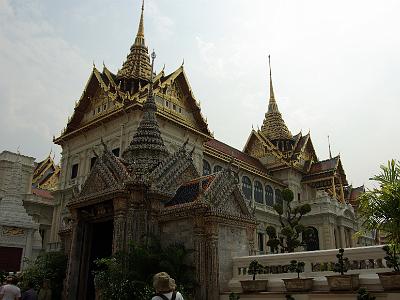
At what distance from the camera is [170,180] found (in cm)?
1032

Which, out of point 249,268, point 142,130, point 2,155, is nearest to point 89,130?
point 2,155

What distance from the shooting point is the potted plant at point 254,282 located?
25.7ft

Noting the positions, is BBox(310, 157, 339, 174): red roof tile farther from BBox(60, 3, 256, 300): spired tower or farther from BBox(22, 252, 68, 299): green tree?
BBox(22, 252, 68, 299): green tree

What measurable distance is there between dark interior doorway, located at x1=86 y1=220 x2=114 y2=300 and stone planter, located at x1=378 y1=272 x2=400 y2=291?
701 centimetres

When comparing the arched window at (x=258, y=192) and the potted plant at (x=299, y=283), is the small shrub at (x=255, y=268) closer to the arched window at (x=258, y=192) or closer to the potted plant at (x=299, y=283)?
the potted plant at (x=299, y=283)

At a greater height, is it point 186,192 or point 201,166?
point 201,166

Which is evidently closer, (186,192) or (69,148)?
(186,192)

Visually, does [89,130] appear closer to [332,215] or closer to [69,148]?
[69,148]

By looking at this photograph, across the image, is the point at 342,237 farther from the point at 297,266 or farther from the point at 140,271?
the point at 140,271

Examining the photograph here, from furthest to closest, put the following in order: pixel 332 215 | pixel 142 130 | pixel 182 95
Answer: pixel 332 215 < pixel 182 95 < pixel 142 130

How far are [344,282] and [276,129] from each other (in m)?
43.8

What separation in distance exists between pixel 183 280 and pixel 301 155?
3989 centimetres

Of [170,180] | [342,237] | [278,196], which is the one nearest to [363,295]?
[170,180]

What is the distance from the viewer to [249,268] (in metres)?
8.32
